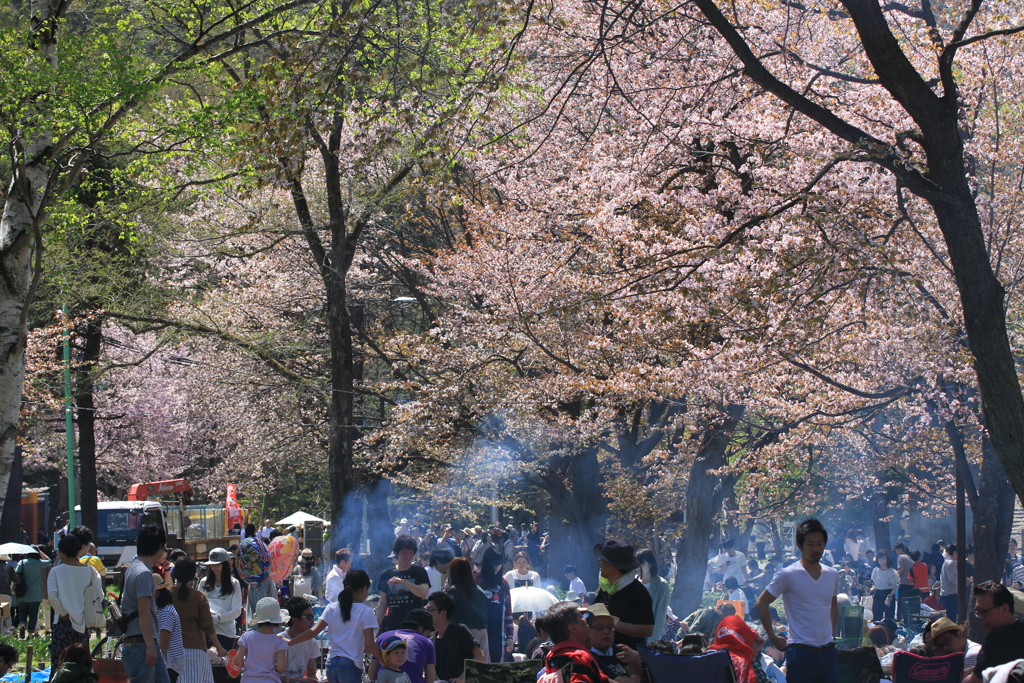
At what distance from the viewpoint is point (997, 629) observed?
599 cm

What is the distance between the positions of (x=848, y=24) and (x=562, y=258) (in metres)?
6.79

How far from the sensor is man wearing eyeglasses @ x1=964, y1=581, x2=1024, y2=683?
19.3ft

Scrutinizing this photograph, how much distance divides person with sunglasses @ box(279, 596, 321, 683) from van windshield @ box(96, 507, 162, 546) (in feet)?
62.1

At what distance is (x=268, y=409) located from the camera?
31.2 metres

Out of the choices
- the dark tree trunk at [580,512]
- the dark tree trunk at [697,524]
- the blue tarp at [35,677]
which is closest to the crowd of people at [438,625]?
the blue tarp at [35,677]

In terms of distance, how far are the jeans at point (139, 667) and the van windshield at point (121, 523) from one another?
18.7 meters

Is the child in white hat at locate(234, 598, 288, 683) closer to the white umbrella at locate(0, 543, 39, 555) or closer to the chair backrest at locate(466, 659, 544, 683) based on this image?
the chair backrest at locate(466, 659, 544, 683)

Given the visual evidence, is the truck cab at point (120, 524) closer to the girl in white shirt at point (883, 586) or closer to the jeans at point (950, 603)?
the girl in white shirt at point (883, 586)

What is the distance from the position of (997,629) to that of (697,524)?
30.7ft

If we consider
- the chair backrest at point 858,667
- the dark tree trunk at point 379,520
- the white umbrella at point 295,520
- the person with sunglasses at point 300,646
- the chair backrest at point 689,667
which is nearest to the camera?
the chair backrest at point 689,667

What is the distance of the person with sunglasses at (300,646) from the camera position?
762 cm

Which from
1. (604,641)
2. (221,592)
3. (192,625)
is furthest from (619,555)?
(221,592)

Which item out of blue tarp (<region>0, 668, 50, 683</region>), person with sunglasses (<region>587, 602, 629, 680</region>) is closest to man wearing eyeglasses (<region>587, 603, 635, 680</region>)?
person with sunglasses (<region>587, 602, 629, 680</region>)

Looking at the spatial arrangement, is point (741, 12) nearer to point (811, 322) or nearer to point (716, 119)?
point (716, 119)
